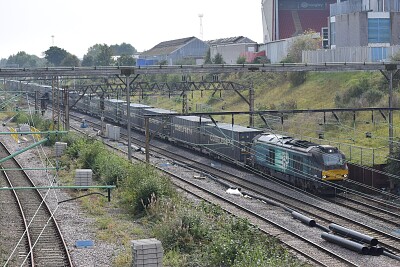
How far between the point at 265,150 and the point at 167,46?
111 metres

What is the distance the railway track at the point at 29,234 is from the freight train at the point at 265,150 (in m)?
8.45

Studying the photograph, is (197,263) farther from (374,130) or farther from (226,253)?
(374,130)

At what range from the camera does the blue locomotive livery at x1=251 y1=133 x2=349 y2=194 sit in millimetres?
32469

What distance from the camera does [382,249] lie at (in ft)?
74.1

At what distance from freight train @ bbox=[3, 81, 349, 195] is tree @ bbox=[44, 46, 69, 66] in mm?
104905

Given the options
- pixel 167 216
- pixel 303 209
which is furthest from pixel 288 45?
pixel 167 216

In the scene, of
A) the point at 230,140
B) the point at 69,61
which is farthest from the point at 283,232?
the point at 69,61

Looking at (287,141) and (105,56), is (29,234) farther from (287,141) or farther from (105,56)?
(105,56)

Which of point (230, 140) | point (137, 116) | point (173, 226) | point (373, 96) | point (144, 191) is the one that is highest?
point (373, 96)

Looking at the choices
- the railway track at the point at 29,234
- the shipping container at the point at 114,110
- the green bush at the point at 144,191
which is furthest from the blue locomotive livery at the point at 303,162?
the shipping container at the point at 114,110

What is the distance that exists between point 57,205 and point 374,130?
2492 centimetres

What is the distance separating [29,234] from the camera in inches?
969

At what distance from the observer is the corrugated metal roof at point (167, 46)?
137 meters

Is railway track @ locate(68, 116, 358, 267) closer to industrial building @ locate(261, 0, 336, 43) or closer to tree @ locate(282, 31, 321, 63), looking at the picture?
tree @ locate(282, 31, 321, 63)
